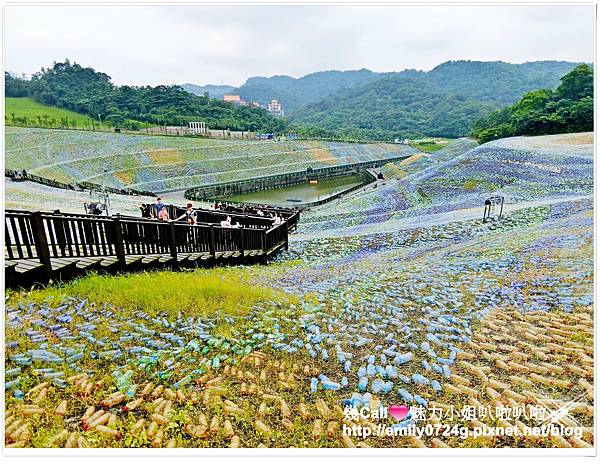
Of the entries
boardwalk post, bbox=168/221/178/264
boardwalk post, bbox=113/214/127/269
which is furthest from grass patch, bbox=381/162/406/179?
boardwalk post, bbox=113/214/127/269

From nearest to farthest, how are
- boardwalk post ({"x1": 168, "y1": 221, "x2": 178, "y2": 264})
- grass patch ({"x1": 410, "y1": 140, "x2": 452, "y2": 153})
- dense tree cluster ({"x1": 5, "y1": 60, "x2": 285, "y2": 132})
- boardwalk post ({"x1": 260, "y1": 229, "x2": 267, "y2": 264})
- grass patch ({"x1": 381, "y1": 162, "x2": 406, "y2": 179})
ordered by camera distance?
1. boardwalk post ({"x1": 168, "y1": 221, "x2": 178, "y2": 264})
2. boardwalk post ({"x1": 260, "y1": 229, "x2": 267, "y2": 264})
3. grass patch ({"x1": 381, "y1": 162, "x2": 406, "y2": 179})
4. dense tree cluster ({"x1": 5, "y1": 60, "x2": 285, "y2": 132})
5. grass patch ({"x1": 410, "y1": 140, "x2": 452, "y2": 153})

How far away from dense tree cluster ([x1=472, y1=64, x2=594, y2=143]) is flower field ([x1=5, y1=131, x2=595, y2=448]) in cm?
4394

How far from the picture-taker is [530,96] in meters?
60.3

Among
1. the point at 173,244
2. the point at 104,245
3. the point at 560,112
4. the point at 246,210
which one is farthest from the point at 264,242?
the point at 560,112

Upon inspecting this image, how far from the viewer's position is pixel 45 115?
84.2 m

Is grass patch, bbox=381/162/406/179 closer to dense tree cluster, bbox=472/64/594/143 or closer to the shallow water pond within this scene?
the shallow water pond

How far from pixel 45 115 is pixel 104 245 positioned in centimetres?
9805

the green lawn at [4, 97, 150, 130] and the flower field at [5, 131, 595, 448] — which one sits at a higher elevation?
the green lawn at [4, 97, 150, 130]

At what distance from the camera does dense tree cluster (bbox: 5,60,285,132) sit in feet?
305

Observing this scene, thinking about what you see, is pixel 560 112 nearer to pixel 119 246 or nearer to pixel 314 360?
pixel 314 360

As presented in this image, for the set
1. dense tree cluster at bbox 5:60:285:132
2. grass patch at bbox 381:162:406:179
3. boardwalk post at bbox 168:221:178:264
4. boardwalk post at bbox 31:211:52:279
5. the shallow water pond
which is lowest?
the shallow water pond

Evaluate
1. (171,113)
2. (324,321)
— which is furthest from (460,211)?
(171,113)

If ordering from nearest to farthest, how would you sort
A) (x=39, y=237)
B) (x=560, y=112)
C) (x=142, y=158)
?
1. (x=39, y=237)
2. (x=560, y=112)
3. (x=142, y=158)

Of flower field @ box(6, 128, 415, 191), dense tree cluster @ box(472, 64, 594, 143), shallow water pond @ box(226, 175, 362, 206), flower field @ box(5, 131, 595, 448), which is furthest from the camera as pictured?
flower field @ box(6, 128, 415, 191)
